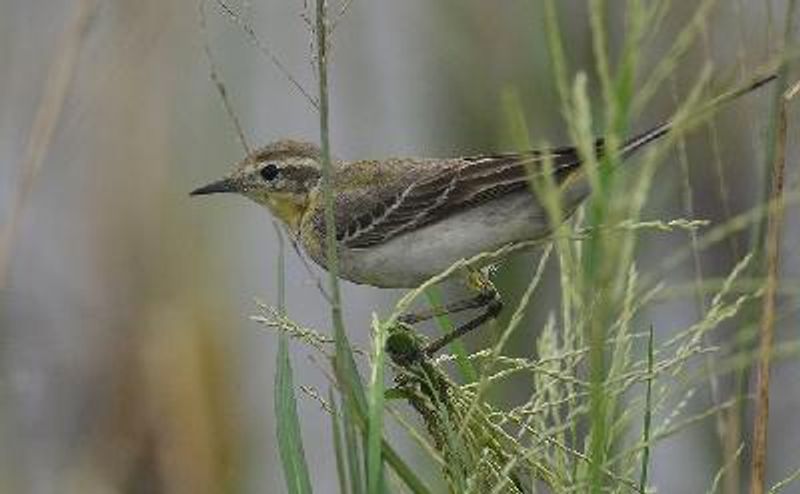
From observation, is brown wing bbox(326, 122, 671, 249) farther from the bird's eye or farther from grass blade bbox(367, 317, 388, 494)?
grass blade bbox(367, 317, 388, 494)

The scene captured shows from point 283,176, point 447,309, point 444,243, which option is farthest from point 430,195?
point 447,309

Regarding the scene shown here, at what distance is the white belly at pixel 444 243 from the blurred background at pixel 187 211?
3.75 feet

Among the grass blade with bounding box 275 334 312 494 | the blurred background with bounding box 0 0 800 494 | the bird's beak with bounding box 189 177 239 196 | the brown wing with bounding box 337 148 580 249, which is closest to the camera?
the grass blade with bounding box 275 334 312 494

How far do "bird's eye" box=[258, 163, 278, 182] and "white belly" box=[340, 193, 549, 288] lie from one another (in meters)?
0.42

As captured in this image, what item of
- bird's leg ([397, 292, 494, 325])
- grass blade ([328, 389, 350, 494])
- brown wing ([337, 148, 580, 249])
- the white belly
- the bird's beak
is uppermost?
the bird's beak

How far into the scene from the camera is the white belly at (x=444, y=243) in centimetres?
313

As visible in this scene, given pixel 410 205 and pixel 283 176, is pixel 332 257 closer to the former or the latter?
pixel 410 205

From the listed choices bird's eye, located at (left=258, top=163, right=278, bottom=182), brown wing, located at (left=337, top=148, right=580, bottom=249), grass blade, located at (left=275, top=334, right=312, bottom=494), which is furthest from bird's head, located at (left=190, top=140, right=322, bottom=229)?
grass blade, located at (left=275, top=334, right=312, bottom=494)

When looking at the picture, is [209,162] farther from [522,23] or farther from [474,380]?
[474,380]

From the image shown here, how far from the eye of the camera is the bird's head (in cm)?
381

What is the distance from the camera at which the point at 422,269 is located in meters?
3.28

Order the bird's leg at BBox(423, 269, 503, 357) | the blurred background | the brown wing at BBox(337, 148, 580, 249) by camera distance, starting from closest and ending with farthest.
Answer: the bird's leg at BBox(423, 269, 503, 357), the brown wing at BBox(337, 148, 580, 249), the blurred background

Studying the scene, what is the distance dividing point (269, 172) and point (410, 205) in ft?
1.64

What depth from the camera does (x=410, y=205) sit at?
341 centimetres
